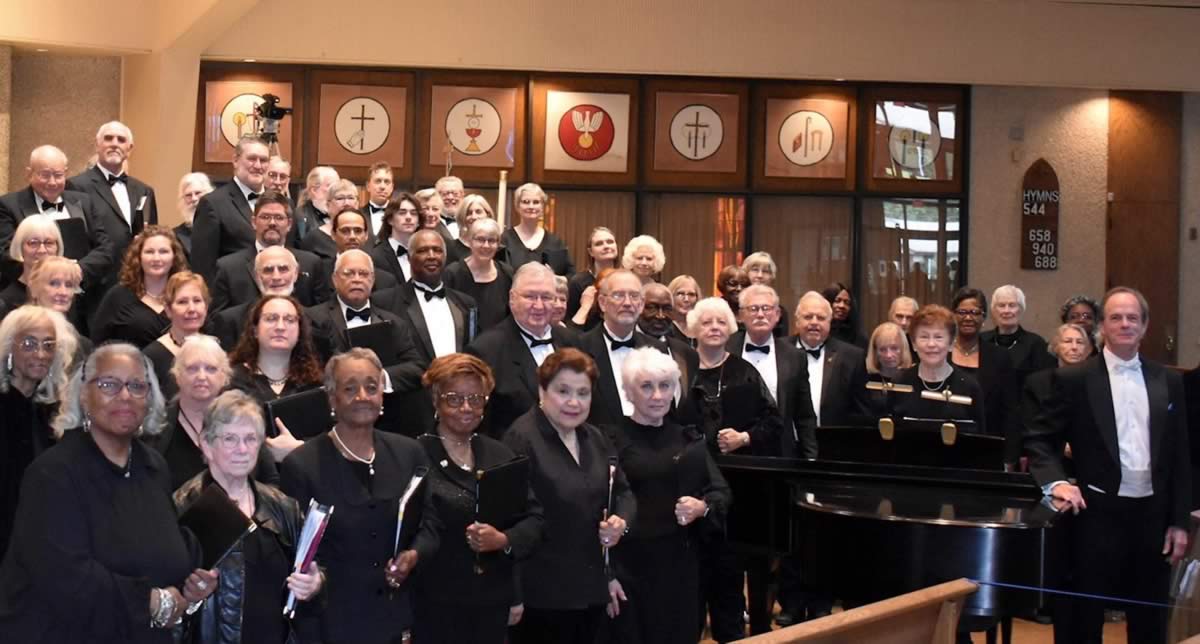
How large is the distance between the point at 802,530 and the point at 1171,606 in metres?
1.28

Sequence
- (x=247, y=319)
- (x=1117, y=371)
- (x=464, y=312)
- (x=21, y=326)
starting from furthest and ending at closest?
(x=464, y=312)
(x=1117, y=371)
(x=247, y=319)
(x=21, y=326)

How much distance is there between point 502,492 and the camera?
4.79m

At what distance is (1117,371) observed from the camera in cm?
576

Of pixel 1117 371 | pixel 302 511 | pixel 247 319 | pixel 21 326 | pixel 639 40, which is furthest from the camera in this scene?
pixel 639 40

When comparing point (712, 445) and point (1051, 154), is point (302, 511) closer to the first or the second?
point (712, 445)

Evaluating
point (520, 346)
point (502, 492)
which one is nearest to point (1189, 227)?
point (520, 346)

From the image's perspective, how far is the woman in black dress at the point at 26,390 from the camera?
468 centimetres

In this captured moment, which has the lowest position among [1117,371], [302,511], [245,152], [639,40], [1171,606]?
[1171,606]

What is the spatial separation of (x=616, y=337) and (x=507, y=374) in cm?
46

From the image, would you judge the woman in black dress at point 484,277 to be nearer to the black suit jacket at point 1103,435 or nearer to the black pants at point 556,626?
the black pants at point 556,626

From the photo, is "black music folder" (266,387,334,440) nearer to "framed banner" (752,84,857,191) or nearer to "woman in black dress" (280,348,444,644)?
"woman in black dress" (280,348,444,644)

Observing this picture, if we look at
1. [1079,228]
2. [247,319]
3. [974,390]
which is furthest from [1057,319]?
[247,319]

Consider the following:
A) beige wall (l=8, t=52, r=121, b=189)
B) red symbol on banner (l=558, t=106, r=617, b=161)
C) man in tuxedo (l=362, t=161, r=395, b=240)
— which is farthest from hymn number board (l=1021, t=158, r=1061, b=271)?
beige wall (l=8, t=52, r=121, b=189)

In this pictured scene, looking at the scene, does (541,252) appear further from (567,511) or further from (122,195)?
(567,511)
